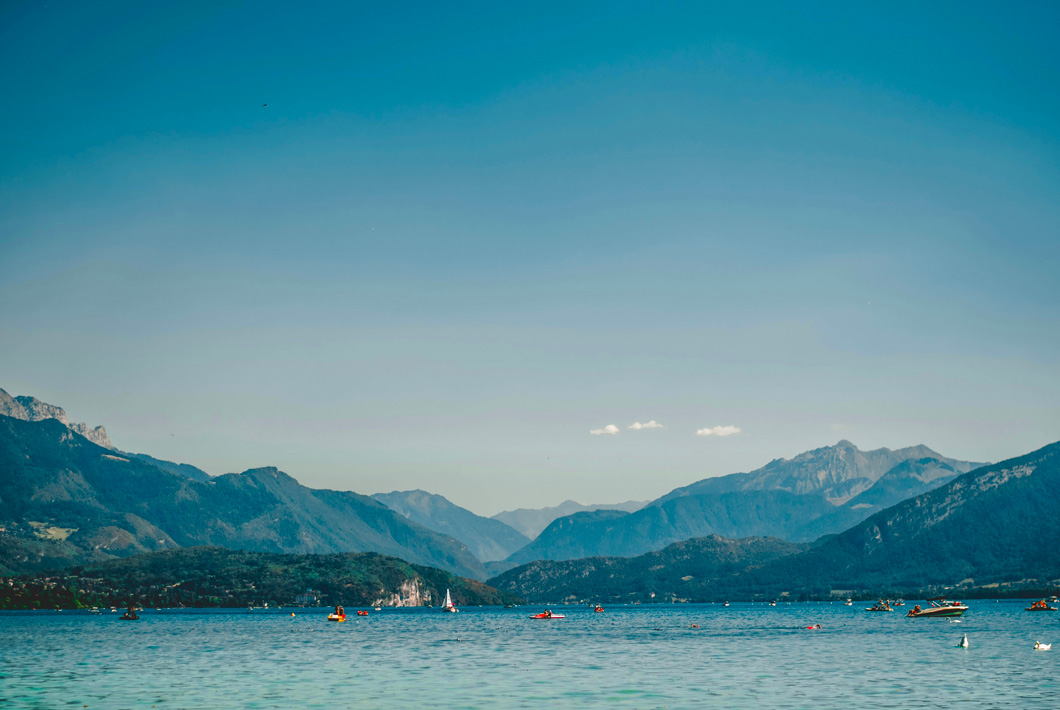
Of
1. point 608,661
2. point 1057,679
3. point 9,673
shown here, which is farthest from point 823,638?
point 9,673

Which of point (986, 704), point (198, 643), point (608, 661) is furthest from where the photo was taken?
point (198, 643)

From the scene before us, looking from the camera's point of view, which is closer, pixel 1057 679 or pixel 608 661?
pixel 1057 679

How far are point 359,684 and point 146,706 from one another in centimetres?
2054

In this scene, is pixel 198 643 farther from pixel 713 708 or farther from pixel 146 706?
pixel 713 708

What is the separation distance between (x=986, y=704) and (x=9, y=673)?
290 ft

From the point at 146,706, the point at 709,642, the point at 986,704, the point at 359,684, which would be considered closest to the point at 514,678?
the point at 359,684

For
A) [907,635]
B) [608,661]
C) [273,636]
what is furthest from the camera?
[273,636]

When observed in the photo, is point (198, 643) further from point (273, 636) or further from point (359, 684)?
point (359, 684)

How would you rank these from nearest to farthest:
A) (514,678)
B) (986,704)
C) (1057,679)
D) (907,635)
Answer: (986,704) → (1057,679) → (514,678) → (907,635)

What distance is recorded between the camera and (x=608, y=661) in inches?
4210

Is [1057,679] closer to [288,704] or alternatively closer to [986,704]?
[986,704]

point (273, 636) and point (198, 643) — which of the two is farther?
point (273, 636)

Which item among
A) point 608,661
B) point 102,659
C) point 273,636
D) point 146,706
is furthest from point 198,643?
point 146,706

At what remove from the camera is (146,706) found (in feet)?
213
